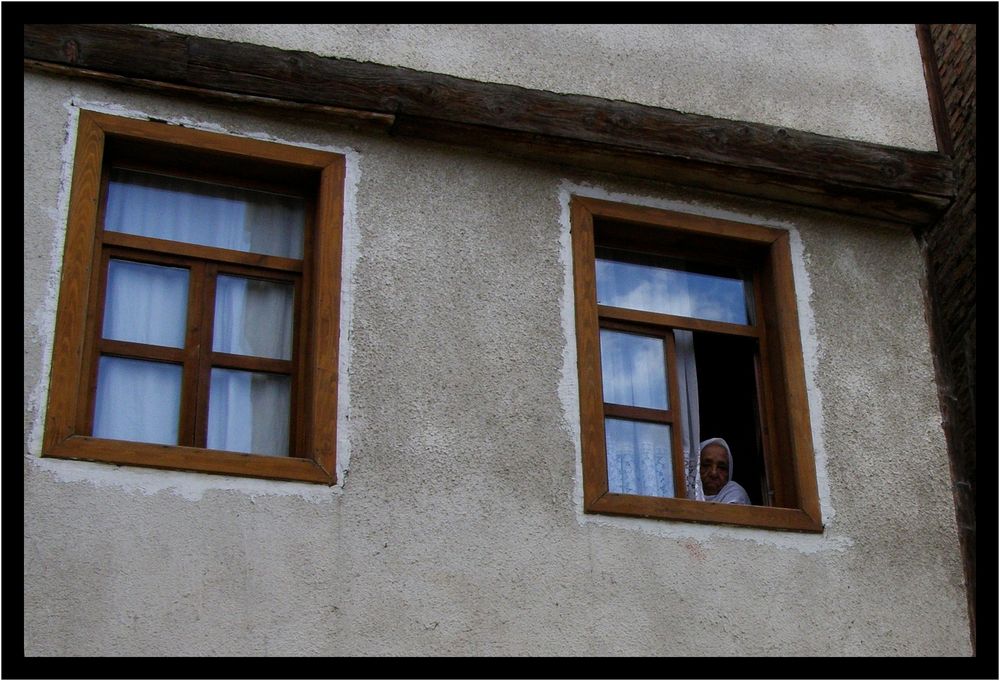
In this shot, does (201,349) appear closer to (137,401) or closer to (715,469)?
(137,401)

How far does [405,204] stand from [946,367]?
9.27ft

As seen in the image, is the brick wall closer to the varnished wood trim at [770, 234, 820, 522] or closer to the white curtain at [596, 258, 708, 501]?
the varnished wood trim at [770, 234, 820, 522]

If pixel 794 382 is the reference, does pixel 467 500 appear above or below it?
below

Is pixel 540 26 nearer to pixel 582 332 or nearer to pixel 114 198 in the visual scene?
pixel 582 332

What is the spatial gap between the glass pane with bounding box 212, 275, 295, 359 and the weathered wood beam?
0.85m

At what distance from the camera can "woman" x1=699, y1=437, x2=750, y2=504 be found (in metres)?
7.54

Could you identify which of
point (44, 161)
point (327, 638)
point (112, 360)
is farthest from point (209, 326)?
point (327, 638)

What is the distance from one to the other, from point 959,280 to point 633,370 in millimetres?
1911

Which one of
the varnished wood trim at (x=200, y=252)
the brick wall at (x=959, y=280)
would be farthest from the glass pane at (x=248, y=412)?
the brick wall at (x=959, y=280)

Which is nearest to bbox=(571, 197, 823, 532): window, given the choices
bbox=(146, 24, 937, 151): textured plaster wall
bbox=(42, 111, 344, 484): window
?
bbox=(146, 24, 937, 151): textured plaster wall

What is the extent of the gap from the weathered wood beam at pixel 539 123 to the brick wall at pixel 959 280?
0.92ft

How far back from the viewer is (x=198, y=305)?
6.75 metres

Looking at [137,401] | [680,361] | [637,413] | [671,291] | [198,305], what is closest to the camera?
[137,401]

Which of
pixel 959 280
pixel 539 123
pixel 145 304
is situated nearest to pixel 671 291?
pixel 539 123
